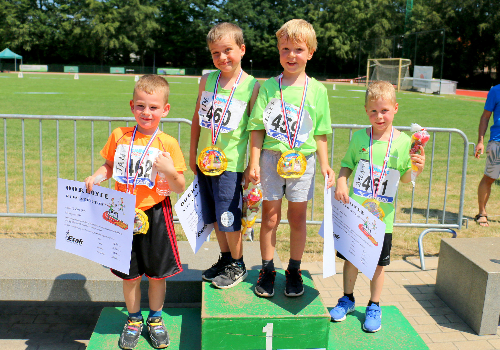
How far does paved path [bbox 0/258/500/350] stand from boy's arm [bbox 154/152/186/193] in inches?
62.4

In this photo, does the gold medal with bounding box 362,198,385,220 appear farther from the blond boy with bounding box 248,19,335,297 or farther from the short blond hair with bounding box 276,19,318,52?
the short blond hair with bounding box 276,19,318,52

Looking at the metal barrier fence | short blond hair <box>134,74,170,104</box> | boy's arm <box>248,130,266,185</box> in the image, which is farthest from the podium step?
the metal barrier fence

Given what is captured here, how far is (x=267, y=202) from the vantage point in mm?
3164

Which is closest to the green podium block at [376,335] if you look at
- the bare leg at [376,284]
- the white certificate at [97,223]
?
the bare leg at [376,284]

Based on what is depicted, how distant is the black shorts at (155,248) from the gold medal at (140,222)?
53mm

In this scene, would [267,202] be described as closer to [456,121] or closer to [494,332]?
[494,332]

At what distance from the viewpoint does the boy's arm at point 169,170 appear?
8.92ft

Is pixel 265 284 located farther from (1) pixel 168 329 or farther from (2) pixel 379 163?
(2) pixel 379 163

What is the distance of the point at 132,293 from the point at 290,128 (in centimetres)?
148

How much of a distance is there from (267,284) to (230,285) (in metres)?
0.27

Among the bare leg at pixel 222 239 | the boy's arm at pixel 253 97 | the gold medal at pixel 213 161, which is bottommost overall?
the bare leg at pixel 222 239

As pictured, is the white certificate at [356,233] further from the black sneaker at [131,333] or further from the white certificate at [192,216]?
the black sneaker at [131,333]

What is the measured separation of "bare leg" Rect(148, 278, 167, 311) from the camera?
304 centimetres

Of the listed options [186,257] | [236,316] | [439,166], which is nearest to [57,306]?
[186,257]
